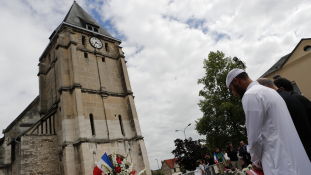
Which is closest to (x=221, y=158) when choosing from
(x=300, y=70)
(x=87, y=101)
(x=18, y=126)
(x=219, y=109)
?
(x=219, y=109)

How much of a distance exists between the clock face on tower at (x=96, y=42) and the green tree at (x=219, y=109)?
1254 centimetres

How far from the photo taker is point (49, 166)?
50.1 ft

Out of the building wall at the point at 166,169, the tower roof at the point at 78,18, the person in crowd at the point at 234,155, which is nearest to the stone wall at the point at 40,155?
the tower roof at the point at 78,18

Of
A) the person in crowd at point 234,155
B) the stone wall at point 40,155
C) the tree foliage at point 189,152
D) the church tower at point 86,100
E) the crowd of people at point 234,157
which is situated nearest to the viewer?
the crowd of people at point 234,157

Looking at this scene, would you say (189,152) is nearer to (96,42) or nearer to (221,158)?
(221,158)

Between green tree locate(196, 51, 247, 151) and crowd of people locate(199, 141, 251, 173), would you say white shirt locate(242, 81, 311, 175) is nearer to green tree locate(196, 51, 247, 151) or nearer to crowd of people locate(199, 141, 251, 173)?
crowd of people locate(199, 141, 251, 173)

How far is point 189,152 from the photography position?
2403 cm

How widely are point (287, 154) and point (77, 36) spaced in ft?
68.8

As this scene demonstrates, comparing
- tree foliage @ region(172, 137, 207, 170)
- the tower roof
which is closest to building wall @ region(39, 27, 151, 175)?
the tower roof

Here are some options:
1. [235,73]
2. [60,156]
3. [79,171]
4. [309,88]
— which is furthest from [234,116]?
[235,73]

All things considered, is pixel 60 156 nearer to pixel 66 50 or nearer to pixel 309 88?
pixel 66 50

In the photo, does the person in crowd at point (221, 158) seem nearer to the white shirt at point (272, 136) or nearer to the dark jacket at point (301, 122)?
the dark jacket at point (301, 122)

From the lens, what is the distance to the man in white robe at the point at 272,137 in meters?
1.91

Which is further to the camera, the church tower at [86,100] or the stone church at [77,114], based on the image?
the church tower at [86,100]
